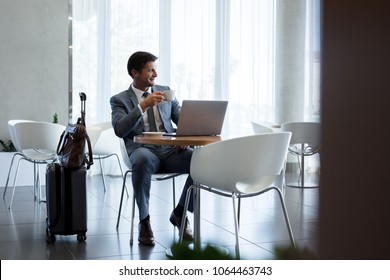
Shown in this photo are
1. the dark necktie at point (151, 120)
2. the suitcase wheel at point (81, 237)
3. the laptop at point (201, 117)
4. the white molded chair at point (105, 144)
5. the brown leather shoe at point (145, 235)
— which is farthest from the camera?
the white molded chair at point (105, 144)

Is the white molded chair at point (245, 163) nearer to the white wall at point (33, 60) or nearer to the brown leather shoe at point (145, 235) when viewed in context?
the brown leather shoe at point (145, 235)

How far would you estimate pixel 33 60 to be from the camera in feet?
20.7

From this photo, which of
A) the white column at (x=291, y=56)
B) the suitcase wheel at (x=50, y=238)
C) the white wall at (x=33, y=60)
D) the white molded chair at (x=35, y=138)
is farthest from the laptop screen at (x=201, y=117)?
the white column at (x=291, y=56)

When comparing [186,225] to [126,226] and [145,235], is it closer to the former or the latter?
[145,235]

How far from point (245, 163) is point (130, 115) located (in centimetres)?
95

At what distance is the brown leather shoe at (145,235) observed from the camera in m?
3.20

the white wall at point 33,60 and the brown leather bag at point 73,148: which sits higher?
the white wall at point 33,60

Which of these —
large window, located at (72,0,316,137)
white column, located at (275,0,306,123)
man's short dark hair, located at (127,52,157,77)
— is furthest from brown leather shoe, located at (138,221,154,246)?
white column, located at (275,0,306,123)

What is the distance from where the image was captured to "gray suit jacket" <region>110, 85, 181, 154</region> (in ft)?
10.7

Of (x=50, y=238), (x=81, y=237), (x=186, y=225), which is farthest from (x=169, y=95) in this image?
(x=50, y=238)

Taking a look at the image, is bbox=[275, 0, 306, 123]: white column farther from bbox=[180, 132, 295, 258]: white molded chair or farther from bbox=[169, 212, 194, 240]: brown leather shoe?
bbox=[180, 132, 295, 258]: white molded chair

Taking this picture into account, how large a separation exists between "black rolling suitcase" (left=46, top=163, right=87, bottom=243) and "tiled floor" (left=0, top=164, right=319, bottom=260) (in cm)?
9

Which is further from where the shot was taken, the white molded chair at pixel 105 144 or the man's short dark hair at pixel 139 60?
the white molded chair at pixel 105 144

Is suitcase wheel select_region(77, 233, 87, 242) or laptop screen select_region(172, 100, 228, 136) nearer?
laptop screen select_region(172, 100, 228, 136)
